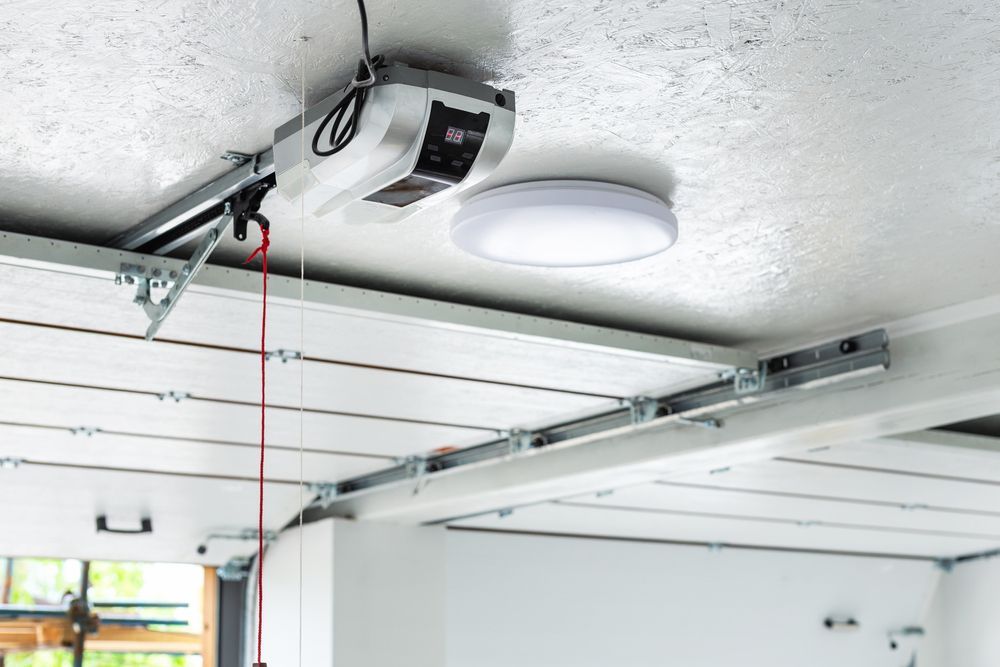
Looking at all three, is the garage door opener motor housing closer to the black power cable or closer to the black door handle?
the black power cable

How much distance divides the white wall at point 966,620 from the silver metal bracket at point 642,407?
6.74m

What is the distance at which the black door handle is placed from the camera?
8000 millimetres

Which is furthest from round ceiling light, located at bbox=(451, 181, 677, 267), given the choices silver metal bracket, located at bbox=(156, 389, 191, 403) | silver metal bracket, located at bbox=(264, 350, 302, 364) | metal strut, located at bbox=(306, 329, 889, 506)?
silver metal bracket, located at bbox=(156, 389, 191, 403)

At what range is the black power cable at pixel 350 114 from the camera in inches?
125

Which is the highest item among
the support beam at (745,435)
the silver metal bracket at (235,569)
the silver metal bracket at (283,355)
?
the silver metal bracket at (283,355)

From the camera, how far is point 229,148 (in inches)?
148

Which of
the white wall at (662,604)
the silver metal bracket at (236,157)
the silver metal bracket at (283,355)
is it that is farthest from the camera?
the white wall at (662,604)

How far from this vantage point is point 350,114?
327 cm

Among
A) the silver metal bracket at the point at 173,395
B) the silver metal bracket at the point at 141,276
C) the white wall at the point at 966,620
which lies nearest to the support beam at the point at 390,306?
the silver metal bracket at the point at 141,276

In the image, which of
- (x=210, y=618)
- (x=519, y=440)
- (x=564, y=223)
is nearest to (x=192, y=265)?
(x=564, y=223)

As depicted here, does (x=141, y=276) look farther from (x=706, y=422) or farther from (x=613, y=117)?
(x=706, y=422)

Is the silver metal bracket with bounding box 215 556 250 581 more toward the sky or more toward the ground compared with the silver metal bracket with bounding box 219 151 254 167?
more toward the ground

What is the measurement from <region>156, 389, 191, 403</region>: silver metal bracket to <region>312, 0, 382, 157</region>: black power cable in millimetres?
2716

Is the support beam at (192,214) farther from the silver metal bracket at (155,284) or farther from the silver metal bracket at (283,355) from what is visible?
the silver metal bracket at (283,355)
